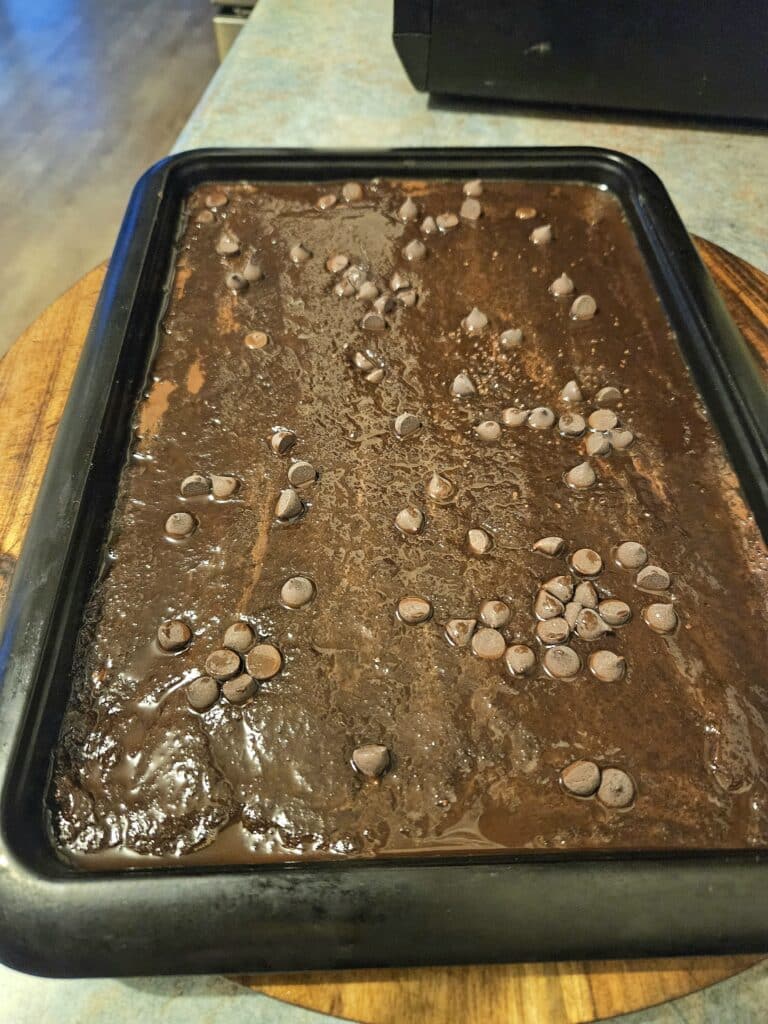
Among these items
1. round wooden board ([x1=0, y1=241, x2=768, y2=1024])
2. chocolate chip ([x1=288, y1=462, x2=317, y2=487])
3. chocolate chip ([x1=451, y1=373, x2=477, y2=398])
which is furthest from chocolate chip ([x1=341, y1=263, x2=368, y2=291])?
round wooden board ([x1=0, y1=241, x2=768, y2=1024])

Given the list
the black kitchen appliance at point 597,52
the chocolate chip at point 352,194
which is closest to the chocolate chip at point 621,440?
the chocolate chip at point 352,194

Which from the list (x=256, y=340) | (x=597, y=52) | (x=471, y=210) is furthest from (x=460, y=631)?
(x=597, y=52)

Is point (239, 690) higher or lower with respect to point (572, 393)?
lower

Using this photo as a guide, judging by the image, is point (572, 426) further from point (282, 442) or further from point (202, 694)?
point (202, 694)

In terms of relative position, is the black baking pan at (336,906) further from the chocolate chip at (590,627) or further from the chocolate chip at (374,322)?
the chocolate chip at (374,322)

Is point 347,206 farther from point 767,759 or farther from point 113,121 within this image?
point 113,121

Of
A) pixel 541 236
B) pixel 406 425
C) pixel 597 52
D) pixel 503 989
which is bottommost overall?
pixel 503 989
